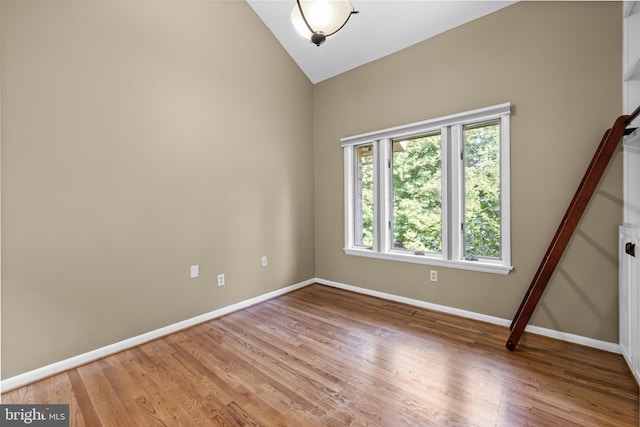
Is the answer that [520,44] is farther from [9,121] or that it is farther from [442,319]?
[9,121]

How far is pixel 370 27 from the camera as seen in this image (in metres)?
3.00

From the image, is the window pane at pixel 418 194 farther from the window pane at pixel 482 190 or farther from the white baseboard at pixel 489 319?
the white baseboard at pixel 489 319

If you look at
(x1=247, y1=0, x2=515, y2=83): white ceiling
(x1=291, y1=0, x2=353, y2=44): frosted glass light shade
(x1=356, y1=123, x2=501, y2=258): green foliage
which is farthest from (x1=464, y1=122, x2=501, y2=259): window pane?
(x1=291, y1=0, x2=353, y2=44): frosted glass light shade

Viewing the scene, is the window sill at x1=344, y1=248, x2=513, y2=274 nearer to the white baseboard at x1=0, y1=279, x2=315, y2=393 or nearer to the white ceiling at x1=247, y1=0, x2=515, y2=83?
the white baseboard at x1=0, y1=279, x2=315, y2=393

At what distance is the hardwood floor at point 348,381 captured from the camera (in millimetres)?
1505

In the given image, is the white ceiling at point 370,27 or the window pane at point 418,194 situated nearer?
the white ceiling at point 370,27

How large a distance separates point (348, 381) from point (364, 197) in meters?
2.31

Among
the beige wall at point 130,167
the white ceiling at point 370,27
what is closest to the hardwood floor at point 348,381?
the beige wall at point 130,167

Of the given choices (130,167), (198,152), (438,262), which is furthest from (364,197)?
(130,167)

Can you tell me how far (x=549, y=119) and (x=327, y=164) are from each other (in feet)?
7.79

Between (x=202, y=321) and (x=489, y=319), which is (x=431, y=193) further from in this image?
(x=202, y=321)

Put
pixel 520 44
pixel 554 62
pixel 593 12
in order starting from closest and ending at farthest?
pixel 593 12
pixel 554 62
pixel 520 44

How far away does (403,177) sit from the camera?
3.28 metres

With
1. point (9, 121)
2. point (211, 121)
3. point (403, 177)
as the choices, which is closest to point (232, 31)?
point (211, 121)
